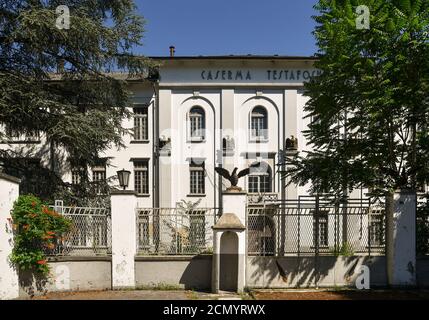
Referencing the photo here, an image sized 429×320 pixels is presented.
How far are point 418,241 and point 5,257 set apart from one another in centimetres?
1148

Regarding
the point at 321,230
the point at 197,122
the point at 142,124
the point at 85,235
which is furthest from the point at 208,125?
the point at 85,235

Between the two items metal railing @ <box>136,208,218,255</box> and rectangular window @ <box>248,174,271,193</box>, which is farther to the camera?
rectangular window @ <box>248,174,271,193</box>

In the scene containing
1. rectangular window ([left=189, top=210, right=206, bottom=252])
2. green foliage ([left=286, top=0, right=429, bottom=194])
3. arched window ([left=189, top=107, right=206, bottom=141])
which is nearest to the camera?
green foliage ([left=286, top=0, right=429, bottom=194])

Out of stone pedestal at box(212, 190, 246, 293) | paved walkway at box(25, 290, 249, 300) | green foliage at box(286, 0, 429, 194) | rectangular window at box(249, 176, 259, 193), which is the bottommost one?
paved walkway at box(25, 290, 249, 300)

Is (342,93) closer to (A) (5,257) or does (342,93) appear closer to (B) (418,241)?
(B) (418,241)

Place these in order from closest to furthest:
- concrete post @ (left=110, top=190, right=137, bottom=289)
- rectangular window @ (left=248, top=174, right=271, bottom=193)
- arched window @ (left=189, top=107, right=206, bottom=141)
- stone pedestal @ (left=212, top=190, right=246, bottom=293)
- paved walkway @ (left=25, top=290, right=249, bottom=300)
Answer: paved walkway @ (left=25, top=290, right=249, bottom=300) < stone pedestal @ (left=212, top=190, right=246, bottom=293) < concrete post @ (left=110, top=190, right=137, bottom=289) < rectangular window @ (left=248, top=174, right=271, bottom=193) < arched window @ (left=189, top=107, right=206, bottom=141)

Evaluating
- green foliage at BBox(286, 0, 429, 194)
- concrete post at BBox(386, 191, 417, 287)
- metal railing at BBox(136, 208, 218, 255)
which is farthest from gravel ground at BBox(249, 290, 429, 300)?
green foliage at BBox(286, 0, 429, 194)

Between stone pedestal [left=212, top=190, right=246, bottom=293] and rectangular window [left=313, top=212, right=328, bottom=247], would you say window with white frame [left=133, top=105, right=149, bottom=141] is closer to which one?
stone pedestal [left=212, top=190, right=246, bottom=293]

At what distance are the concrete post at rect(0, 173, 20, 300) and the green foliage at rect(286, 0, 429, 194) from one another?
8.35 meters

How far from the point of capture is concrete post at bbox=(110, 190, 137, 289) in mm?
11266

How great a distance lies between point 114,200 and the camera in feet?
37.4

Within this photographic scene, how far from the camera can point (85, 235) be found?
1156 cm

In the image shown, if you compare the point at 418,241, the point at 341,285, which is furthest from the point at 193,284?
the point at 418,241

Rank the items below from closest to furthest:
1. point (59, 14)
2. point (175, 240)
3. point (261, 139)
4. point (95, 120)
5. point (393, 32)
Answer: point (393, 32)
point (175, 240)
point (59, 14)
point (95, 120)
point (261, 139)
